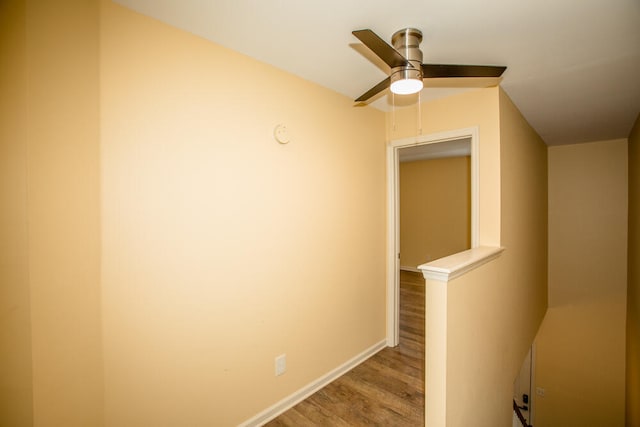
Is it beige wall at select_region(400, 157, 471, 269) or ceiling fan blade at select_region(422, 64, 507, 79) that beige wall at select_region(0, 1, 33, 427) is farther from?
beige wall at select_region(400, 157, 471, 269)

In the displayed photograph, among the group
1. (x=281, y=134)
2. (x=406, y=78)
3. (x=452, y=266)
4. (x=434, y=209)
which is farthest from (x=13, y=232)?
(x=434, y=209)

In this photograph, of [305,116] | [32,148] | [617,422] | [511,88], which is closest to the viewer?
[32,148]

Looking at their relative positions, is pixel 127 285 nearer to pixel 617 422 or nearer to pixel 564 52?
pixel 564 52

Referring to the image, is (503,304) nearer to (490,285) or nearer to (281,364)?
(490,285)

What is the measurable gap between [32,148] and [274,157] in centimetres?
118

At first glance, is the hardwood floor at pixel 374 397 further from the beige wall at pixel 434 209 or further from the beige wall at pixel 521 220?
the beige wall at pixel 434 209

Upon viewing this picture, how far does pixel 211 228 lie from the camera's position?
5.42ft

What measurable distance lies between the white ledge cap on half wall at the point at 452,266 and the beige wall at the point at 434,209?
163 inches

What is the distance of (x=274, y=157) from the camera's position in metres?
1.96

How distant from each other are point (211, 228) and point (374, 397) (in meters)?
1.75

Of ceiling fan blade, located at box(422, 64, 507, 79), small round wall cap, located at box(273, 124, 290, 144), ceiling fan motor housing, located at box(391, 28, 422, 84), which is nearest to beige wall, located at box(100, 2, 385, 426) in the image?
small round wall cap, located at box(273, 124, 290, 144)

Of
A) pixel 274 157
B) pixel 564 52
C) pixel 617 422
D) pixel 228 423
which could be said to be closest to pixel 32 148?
pixel 274 157

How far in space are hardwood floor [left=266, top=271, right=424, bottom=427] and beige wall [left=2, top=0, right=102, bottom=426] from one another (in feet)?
4.31

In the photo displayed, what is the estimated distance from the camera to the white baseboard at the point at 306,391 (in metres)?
1.90
